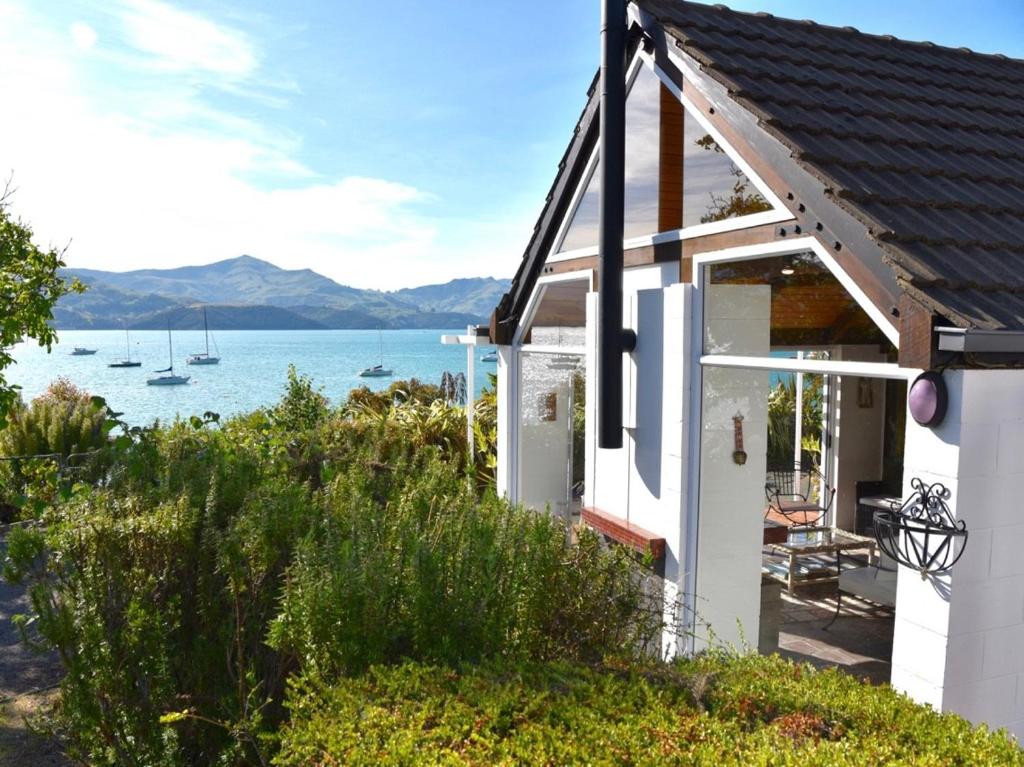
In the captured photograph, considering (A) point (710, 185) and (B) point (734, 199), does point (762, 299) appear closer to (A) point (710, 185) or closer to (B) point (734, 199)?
(B) point (734, 199)

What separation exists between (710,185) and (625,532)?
2.57m

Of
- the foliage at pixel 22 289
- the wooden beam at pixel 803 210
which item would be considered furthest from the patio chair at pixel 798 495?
the foliage at pixel 22 289

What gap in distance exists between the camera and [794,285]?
193 inches

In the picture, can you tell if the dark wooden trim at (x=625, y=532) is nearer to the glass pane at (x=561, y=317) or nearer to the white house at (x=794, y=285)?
the white house at (x=794, y=285)

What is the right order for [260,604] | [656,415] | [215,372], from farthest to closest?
1. [215,372]
2. [656,415]
3. [260,604]

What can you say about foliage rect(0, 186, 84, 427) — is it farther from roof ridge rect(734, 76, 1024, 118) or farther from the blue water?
the blue water

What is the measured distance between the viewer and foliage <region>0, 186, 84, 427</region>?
6848 millimetres

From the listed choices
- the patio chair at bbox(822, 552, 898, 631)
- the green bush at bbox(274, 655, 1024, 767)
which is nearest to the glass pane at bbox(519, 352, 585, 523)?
the patio chair at bbox(822, 552, 898, 631)

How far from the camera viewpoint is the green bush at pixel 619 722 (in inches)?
97.7

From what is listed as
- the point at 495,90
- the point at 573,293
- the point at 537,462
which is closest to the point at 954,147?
the point at 573,293

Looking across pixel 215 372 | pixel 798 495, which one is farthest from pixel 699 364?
pixel 215 372

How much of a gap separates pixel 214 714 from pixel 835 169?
14.8ft

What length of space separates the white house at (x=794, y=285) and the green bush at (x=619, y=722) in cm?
87

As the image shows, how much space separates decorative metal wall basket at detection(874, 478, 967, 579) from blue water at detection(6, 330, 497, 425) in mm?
30246
